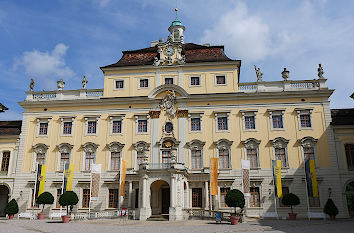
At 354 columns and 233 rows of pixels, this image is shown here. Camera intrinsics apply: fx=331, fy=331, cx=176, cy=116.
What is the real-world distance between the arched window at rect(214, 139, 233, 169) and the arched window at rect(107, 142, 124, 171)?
8.73 metres

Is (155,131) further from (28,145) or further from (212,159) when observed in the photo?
(28,145)

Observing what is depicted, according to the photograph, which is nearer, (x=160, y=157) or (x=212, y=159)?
(x=212, y=159)

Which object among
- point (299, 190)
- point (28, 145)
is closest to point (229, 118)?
point (299, 190)

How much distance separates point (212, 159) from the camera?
26891 mm

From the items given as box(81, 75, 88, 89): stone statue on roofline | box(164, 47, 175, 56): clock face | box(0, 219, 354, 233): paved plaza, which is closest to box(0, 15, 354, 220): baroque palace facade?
box(164, 47, 175, 56): clock face

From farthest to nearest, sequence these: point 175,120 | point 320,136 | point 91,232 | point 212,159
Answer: point 175,120 < point 320,136 < point 212,159 < point 91,232

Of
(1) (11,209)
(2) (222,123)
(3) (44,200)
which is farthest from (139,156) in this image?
(1) (11,209)

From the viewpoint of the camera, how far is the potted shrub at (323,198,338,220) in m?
25.3

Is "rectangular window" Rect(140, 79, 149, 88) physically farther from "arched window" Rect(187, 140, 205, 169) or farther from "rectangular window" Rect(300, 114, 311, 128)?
"rectangular window" Rect(300, 114, 311, 128)

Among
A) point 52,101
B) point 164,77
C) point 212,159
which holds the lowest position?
point 212,159

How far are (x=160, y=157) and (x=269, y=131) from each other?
32.7 ft

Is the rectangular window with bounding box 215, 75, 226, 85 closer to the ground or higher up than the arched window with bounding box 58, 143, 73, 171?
higher up

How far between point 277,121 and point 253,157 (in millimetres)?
3946

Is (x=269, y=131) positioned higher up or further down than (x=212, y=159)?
higher up
